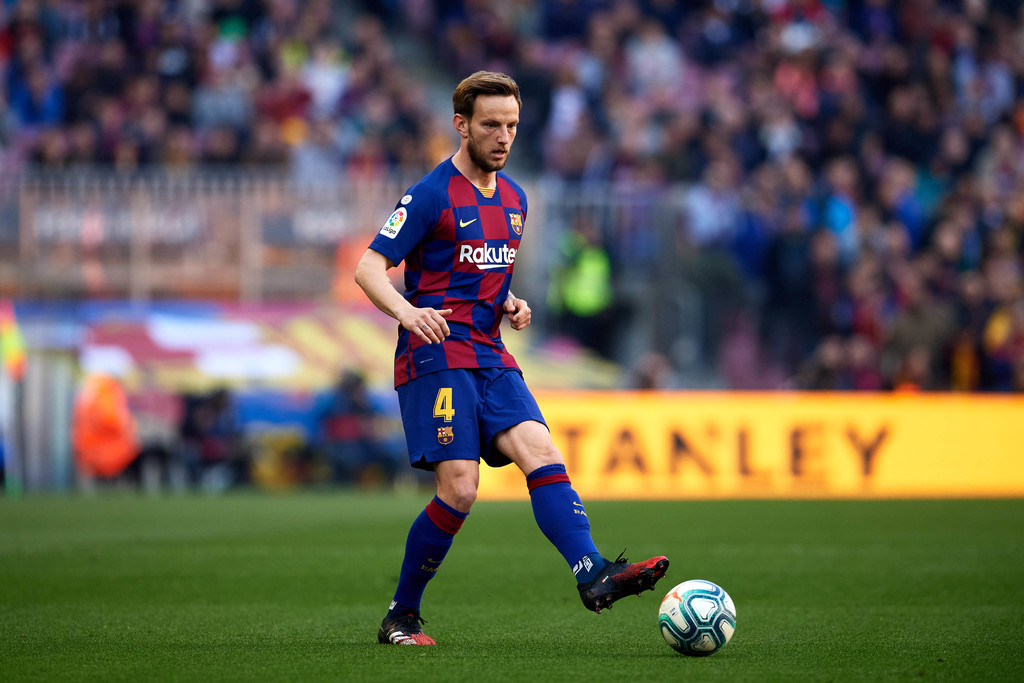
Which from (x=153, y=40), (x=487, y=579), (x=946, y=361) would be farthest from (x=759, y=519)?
(x=153, y=40)

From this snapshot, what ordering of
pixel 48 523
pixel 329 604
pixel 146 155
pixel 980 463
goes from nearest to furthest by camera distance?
pixel 329 604, pixel 48 523, pixel 980 463, pixel 146 155

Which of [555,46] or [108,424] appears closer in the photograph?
[108,424]

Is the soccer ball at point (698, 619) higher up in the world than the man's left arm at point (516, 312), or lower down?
lower down

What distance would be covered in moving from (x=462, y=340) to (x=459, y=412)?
0.31 meters

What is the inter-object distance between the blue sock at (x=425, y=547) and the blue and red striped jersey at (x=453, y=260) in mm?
565

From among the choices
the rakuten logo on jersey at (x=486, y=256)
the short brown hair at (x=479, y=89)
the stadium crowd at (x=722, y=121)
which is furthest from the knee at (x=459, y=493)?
the stadium crowd at (x=722, y=121)

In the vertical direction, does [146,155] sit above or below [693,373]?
above

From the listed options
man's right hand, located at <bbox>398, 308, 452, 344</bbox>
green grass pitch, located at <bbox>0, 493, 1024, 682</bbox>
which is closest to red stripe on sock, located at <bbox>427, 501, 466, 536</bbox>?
green grass pitch, located at <bbox>0, 493, 1024, 682</bbox>

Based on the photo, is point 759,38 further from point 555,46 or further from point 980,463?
point 980,463

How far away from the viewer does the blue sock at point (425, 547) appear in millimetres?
5711

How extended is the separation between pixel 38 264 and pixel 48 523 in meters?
7.08

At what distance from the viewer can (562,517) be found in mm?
5457

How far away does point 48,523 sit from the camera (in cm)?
1254

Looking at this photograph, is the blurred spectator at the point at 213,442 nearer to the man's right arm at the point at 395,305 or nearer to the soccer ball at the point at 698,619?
the man's right arm at the point at 395,305
